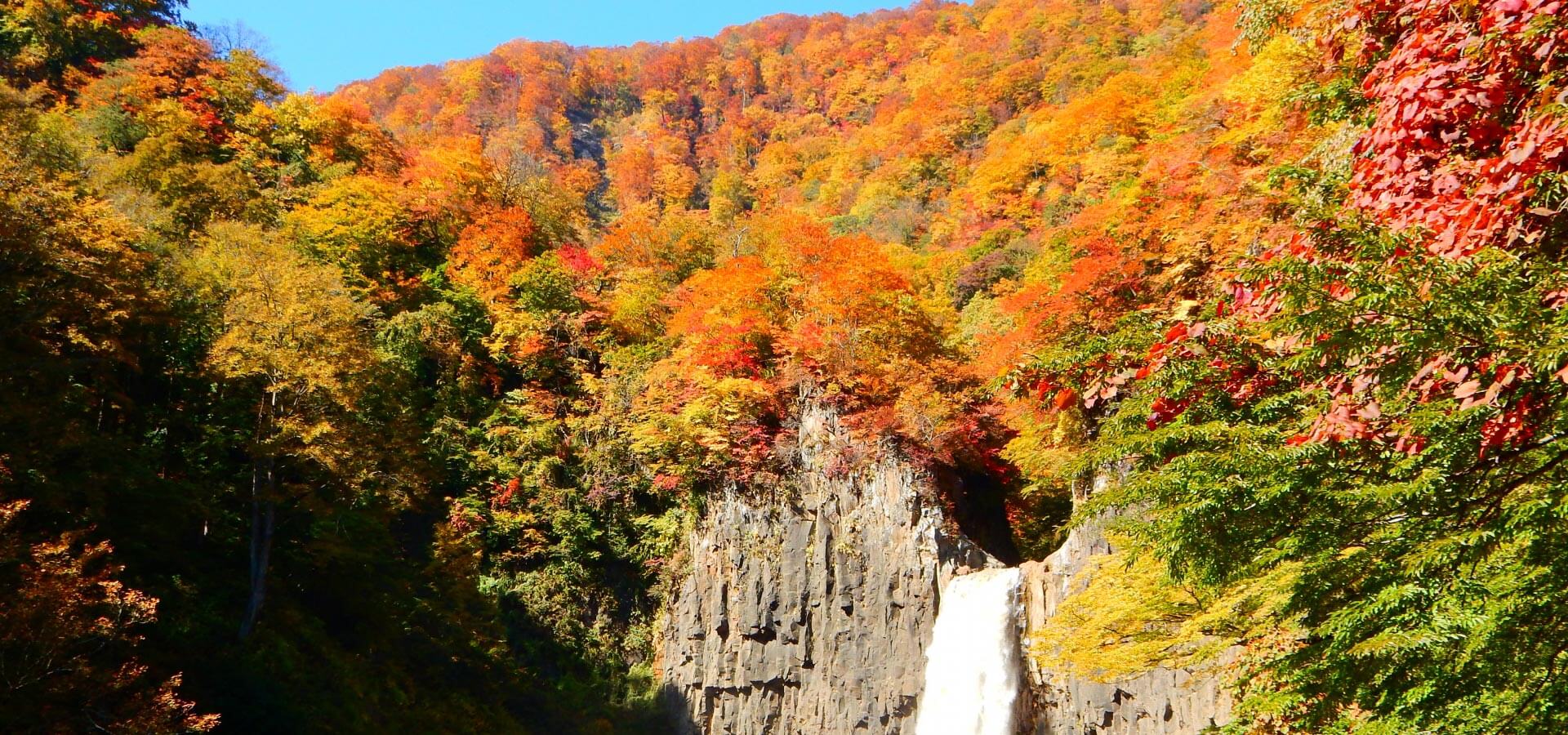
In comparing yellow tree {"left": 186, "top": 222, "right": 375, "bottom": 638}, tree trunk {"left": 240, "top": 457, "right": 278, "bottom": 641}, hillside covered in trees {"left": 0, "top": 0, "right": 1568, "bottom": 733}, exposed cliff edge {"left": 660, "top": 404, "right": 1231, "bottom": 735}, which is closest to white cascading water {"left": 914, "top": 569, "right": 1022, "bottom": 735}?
exposed cliff edge {"left": 660, "top": 404, "right": 1231, "bottom": 735}

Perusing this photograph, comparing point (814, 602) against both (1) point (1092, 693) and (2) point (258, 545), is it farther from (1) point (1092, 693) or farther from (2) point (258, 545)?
(2) point (258, 545)

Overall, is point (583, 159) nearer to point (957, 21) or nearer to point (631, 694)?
point (957, 21)

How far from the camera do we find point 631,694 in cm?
1645

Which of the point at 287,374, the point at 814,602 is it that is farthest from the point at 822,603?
the point at 287,374

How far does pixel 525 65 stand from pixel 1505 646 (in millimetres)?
60020

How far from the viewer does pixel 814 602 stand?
15.8 m

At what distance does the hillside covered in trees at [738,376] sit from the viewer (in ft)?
11.2

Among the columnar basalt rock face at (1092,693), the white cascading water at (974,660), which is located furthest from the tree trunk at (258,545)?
the columnar basalt rock face at (1092,693)

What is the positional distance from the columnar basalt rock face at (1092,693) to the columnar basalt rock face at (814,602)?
1.81m

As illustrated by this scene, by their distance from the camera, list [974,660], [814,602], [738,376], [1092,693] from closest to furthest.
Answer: [1092,693], [974,660], [814,602], [738,376]

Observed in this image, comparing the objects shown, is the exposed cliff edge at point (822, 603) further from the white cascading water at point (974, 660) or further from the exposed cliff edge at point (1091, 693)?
the white cascading water at point (974, 660)

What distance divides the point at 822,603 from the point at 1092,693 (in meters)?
5.15

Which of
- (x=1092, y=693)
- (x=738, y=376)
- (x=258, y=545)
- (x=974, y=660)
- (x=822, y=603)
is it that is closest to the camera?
(x=258, y=545)

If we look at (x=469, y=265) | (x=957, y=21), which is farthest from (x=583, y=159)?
(x=469, y=265)
